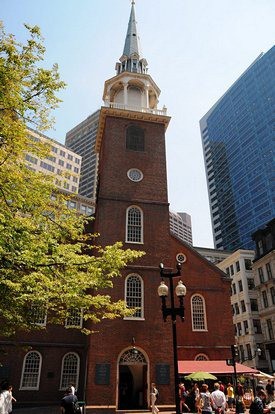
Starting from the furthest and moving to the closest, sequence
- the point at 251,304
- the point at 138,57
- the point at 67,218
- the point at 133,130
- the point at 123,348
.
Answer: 1. the point at 251,304
2. the point at 138,57
3. the point at 133,130
4. the point at 123,348
5. the point at 67,218

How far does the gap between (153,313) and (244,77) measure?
108278mm

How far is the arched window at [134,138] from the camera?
87.2ft

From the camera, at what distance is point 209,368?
22.1m

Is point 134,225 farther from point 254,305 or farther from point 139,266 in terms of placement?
point 254,305

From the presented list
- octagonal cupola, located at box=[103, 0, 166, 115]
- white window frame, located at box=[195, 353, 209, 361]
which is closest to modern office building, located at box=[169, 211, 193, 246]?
octagonal cupola, located at box=[103, 0, 166, 115]

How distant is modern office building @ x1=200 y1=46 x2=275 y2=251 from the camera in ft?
301

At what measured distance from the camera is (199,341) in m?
24.4

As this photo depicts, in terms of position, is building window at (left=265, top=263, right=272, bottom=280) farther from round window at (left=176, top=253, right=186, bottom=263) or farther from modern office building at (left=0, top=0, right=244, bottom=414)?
round window at (left=176, top=253, right=186, bottom=263)

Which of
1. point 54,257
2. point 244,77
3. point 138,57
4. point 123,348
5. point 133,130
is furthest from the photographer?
point 244,77

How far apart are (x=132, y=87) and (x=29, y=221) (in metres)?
23.2

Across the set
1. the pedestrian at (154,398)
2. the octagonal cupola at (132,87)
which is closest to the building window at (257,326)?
the pedestrian at (154,398)

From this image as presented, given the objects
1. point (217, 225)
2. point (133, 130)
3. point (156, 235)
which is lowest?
point (156, 235)

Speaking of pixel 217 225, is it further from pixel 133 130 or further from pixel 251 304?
pixel 133 130

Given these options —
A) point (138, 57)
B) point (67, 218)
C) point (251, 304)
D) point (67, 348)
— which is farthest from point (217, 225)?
point (67, 218)
